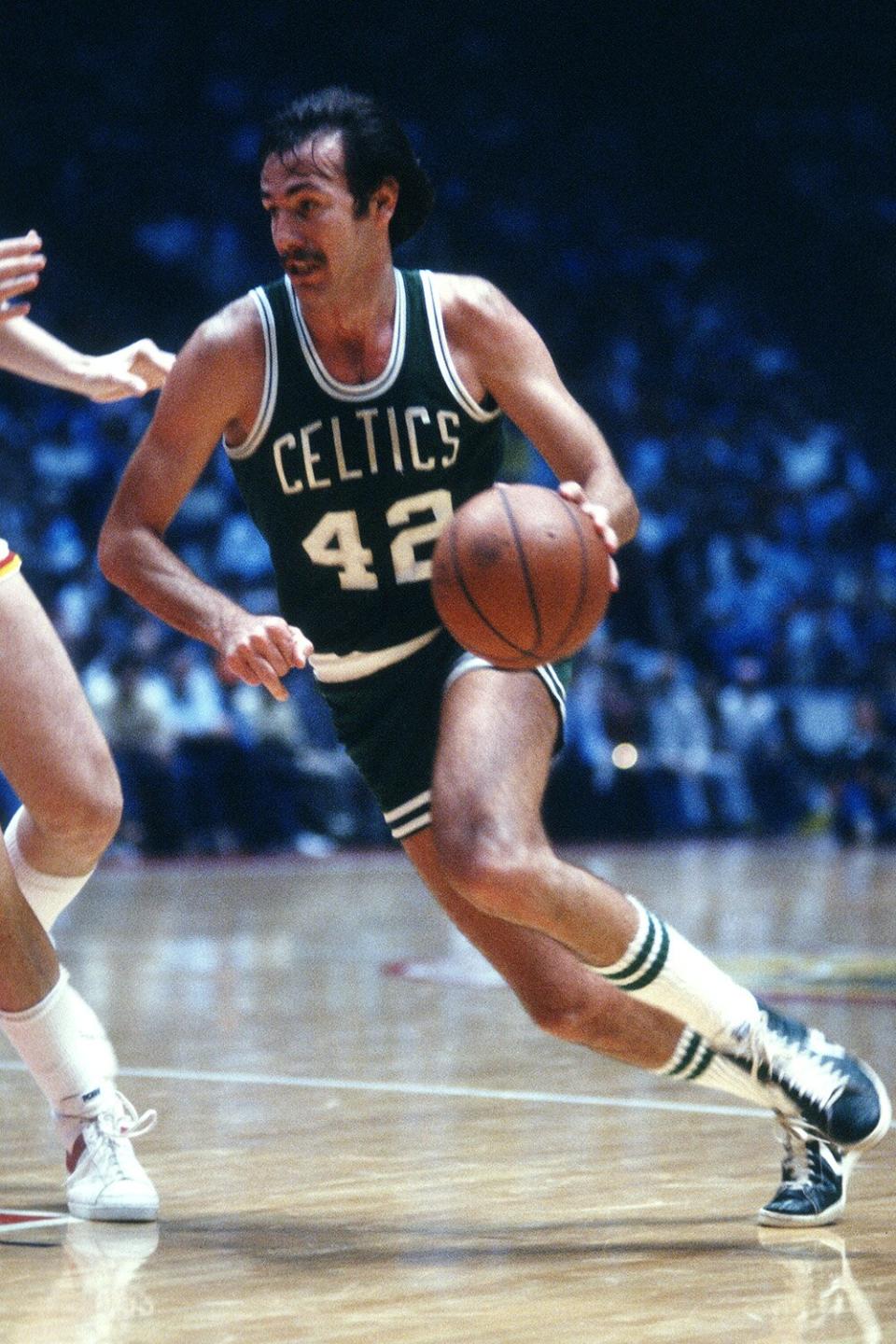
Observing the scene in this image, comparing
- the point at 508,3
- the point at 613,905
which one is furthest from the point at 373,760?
the point at 508,3

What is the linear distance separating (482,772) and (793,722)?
12.8 meters

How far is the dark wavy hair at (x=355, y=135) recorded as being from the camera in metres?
3.55

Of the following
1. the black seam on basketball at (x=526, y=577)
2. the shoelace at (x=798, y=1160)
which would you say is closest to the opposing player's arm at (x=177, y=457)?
the black seam on basketball at (x=526, y=577)

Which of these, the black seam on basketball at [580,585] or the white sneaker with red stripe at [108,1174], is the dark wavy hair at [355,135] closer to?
the black seam on basketball at [580,585]

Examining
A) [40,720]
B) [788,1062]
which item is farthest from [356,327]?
Answer: [788,1062]

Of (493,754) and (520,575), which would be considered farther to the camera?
(493,754)

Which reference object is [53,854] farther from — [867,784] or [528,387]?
[867,784]

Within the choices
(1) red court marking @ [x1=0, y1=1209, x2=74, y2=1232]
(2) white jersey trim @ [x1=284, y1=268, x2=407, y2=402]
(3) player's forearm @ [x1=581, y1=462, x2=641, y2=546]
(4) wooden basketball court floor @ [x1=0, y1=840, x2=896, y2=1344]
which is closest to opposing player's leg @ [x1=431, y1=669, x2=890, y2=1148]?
(4) wooden basketball court floor @ [x1=0, y1=840, x2=896, y2=1344]

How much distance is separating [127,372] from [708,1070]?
5.40 feet

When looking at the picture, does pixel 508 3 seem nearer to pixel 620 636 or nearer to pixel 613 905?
pixel 620 636

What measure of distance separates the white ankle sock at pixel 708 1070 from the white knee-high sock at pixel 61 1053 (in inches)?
37.4

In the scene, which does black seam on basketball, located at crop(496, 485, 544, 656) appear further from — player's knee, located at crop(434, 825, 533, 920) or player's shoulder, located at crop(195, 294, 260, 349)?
player's shoulder, located at crop(195, 294, 260, 349)

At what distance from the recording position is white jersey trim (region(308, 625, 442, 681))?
11.9 ft

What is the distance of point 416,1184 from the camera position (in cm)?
362
